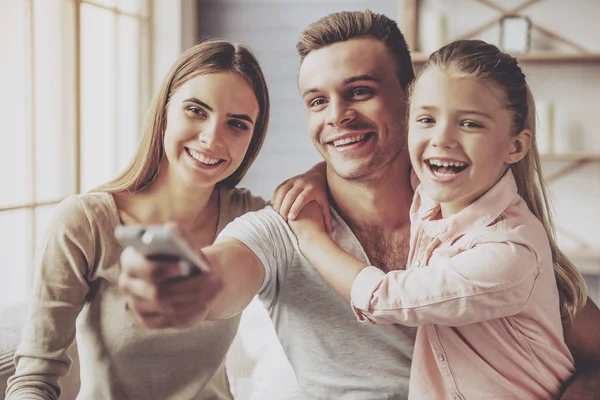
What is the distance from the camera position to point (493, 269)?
4.48 ft

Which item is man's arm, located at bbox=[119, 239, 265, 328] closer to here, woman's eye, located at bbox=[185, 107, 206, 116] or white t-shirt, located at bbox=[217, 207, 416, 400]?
white t-shirt, located at bbox=[217, 207, 416, 400]

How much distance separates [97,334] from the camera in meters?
1.88

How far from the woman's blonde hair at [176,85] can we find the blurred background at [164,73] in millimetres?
894

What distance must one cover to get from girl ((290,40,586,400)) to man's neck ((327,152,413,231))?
389mm

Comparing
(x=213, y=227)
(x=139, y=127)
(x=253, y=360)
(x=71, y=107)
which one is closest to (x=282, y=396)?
(x=253, y=360)

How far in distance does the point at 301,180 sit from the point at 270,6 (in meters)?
2.70

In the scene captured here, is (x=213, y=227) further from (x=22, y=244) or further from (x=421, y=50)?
(x=421, y=50)

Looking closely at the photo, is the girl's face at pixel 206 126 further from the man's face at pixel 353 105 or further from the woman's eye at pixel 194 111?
the man's face at pixel 353 105

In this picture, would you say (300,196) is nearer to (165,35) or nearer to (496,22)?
(165,35)

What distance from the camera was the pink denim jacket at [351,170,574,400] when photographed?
1.38 meters

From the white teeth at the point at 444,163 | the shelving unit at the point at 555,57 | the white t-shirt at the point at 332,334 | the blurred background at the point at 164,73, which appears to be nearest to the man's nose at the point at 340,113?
the white t-shirt at the point at 332,334

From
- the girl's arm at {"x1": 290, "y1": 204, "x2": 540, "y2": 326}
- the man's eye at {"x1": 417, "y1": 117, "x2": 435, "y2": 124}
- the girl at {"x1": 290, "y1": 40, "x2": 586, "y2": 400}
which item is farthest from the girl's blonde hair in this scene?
the girl's arm at {"x1": 290, "y1": 204, "x2": 540, "y2": 326}

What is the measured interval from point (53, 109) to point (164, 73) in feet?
4.19

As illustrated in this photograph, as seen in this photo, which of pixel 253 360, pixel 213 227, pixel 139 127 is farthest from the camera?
pixel 139 127
